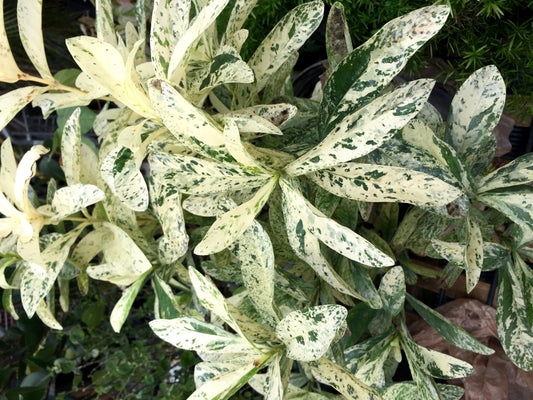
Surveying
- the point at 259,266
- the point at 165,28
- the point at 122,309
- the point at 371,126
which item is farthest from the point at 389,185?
the point at 122,309

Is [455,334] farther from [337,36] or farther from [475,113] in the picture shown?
[337,36]

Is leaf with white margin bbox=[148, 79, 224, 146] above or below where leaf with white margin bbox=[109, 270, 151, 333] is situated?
above

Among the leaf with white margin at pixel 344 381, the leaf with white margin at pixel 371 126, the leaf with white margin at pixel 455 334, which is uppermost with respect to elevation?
the leaf with white margin at pixel 371 126

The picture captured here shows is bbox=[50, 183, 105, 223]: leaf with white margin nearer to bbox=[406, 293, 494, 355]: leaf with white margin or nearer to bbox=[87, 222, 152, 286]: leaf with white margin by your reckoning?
bbox=[87, 222, 152, 286]: leaf with white margin

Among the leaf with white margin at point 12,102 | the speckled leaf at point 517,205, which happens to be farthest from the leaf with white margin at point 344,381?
the leaf with white margin at point 12,102

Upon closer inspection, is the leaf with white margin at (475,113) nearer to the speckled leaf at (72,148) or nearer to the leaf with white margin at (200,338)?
the leaf with white margin at (200,338)

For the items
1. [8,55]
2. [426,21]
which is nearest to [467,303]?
[426,21]

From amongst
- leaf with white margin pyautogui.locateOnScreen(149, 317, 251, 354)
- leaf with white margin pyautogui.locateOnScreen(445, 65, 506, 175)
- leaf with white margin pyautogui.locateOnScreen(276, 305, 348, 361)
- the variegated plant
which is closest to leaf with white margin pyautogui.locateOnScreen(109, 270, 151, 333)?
the variegated plant
